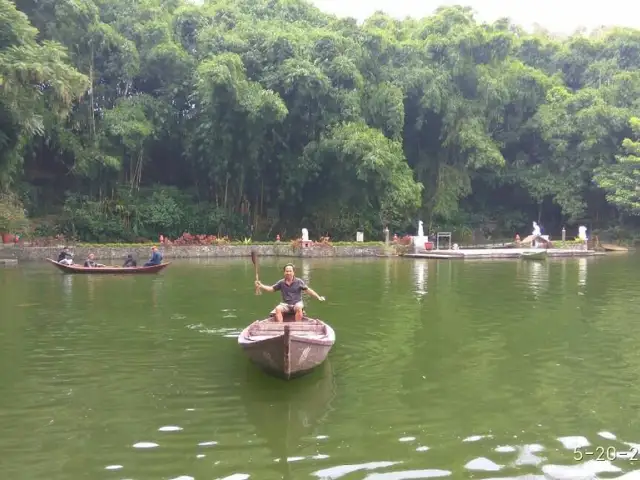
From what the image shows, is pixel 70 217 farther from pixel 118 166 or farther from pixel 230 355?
pixel 230 355

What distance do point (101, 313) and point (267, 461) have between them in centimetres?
825

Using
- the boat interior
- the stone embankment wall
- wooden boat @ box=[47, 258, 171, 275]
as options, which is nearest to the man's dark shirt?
the boat interior

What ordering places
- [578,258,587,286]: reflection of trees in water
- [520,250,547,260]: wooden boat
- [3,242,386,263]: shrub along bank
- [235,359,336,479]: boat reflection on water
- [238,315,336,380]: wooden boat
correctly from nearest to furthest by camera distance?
[235,359,336,479]: boat reflection on water < [238,315,336,380]: wooden boat < [578,258,587,286]: reflection of trees in water < [3,242,386,263]: shrub along bank < [520,250,547,260]: wooden boat

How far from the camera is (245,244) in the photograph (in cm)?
2955

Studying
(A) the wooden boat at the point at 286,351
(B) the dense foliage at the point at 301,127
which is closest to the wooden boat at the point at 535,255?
(B) the dense foliage at the point at 301,127

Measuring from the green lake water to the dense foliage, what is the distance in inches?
668

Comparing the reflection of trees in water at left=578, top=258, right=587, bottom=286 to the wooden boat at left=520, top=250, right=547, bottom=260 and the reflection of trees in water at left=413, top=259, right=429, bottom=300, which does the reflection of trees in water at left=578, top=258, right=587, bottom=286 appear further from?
the reflection of trees in water at left=413, top=259, right=429, bottom=300

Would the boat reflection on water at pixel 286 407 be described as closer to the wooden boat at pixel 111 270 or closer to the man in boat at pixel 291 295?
the man in boat at pixel 291 295

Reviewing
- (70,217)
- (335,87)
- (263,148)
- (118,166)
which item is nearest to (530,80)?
(335,87)

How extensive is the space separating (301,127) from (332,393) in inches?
1070

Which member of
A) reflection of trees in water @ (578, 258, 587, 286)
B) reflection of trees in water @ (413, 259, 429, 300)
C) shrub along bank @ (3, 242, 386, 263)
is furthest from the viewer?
shrub along bank @ (3, 242, 386, 263)

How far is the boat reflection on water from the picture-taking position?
555 centimetres
